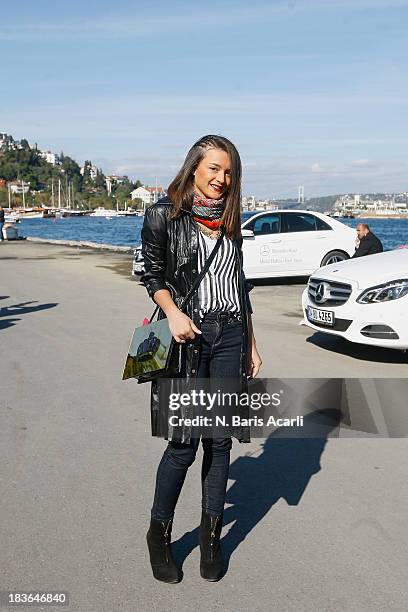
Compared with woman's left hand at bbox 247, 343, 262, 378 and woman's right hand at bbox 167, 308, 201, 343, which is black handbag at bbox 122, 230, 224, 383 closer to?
woman's right hand at bbox 167, 308, 201, 343

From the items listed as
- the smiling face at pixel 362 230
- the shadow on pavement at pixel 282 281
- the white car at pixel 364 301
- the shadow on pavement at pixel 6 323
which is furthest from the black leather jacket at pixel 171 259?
the shadow on pavement at pixel 282 281

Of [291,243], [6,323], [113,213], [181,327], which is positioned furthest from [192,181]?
[113,213]

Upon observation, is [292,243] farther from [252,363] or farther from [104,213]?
[104,213]

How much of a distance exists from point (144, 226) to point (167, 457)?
1.02m

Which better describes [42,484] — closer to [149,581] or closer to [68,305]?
[149,581]

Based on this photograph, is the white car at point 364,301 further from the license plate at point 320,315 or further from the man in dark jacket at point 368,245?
the man in dark jacket at point 368,245

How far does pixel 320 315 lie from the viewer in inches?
342

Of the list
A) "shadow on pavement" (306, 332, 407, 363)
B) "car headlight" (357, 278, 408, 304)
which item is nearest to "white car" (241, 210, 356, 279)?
"shadow on pavement" (306, 332, 407, 363)

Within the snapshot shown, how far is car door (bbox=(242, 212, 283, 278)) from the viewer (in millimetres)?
16156

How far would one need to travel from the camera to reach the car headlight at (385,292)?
26.3 ft

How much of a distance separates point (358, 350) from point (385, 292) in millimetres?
1094

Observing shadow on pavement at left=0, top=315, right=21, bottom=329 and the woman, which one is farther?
shadow on pavement at left=0, top=315, right=21, bottom=329

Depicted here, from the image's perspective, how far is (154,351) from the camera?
3.24 meters

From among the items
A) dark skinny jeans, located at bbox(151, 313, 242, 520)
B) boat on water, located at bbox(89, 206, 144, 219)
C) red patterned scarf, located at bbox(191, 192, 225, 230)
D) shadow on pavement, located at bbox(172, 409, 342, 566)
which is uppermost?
red patterned scarf, located at bbox(191, 192, 225, 230)
